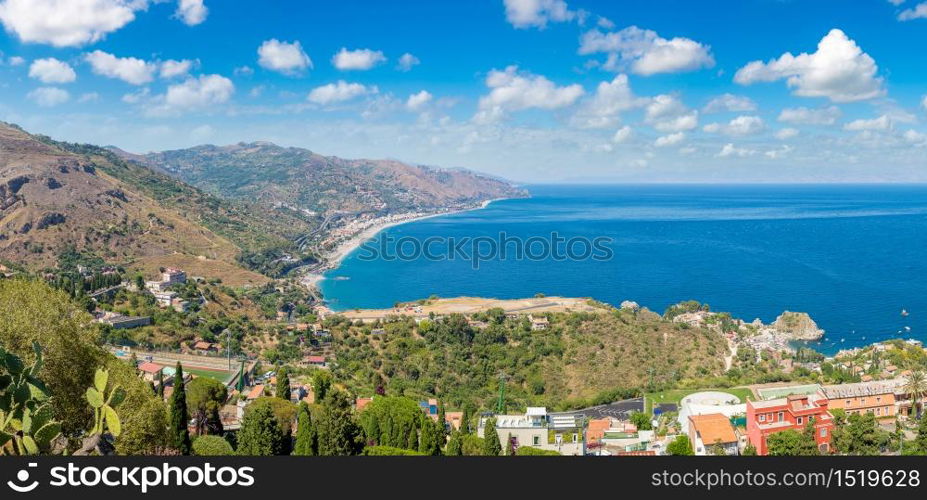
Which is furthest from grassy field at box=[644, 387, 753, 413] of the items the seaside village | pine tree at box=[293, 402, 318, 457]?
pine tree at box=[293, 402, 318, 457]

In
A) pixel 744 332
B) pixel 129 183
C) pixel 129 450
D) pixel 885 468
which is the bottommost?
pixel 744 332

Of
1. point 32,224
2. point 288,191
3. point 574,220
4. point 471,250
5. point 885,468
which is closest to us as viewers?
point 885,468

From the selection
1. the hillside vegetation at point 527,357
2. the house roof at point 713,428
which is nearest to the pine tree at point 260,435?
the house roof at point 713,428

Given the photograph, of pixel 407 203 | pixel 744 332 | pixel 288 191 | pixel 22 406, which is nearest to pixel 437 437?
pixel 22 406

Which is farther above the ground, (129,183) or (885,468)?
(129,183)

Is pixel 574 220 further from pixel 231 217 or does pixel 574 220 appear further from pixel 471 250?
pixel 231 217

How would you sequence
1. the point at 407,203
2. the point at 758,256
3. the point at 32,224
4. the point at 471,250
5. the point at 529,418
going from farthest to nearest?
the point at 407,203 → the point at 471,250 → the point at 758,256 → the point at 32,224 → the point at 529,418

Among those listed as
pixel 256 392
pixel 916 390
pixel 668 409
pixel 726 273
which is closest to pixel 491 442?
pixel 256 392

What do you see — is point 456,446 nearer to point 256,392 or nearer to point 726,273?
point 256,392
